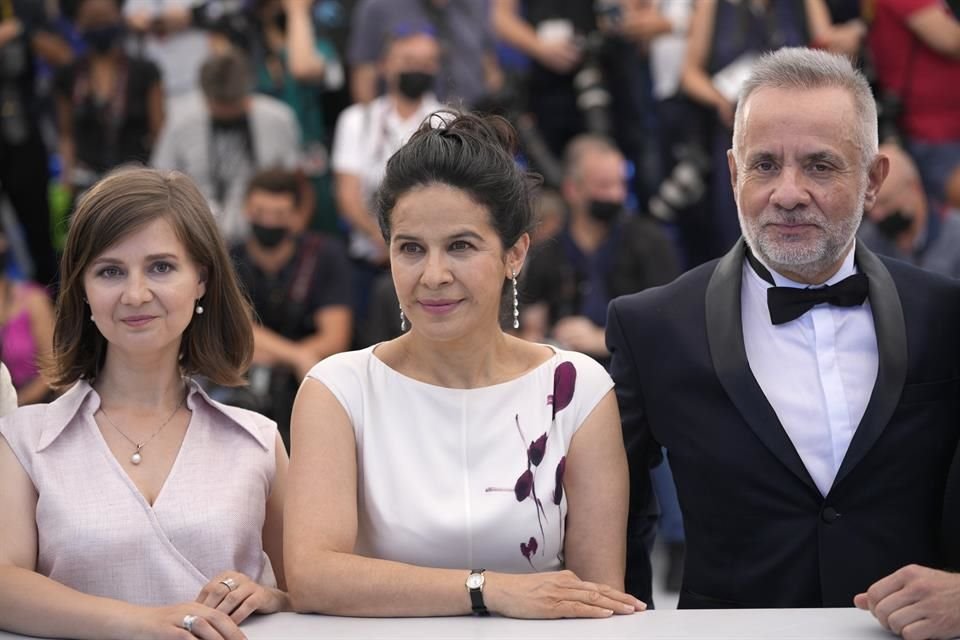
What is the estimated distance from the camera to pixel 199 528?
267 centimetres

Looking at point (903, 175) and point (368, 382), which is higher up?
point (903, 175)

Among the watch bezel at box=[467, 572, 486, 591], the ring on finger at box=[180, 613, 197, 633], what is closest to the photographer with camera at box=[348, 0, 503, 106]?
the watch bezel at box=[467, 572, 486, 591]

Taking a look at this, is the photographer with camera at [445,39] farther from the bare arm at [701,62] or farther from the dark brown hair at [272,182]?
the bare arm at [701,62]

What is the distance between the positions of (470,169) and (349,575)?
2.68 feet

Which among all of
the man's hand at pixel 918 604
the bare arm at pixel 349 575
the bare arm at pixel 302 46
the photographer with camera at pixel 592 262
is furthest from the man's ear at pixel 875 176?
the bare arm at pixel 302 46

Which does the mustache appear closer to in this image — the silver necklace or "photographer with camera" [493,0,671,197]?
the silver necklace

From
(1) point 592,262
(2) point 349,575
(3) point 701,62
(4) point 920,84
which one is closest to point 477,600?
(2) point 349,575

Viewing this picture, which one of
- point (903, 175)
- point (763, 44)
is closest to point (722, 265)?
point (903, 175)

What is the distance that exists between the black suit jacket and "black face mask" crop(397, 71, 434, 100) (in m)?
3.20

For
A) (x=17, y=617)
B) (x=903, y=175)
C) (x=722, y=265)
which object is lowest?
(x=17, y=617)

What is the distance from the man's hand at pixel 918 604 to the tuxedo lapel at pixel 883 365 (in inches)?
Result: 16.0

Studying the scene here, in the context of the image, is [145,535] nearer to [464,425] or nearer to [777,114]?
[464,425]

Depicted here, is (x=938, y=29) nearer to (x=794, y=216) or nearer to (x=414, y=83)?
(x=414, y=83)

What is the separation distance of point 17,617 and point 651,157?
4.22 meters
